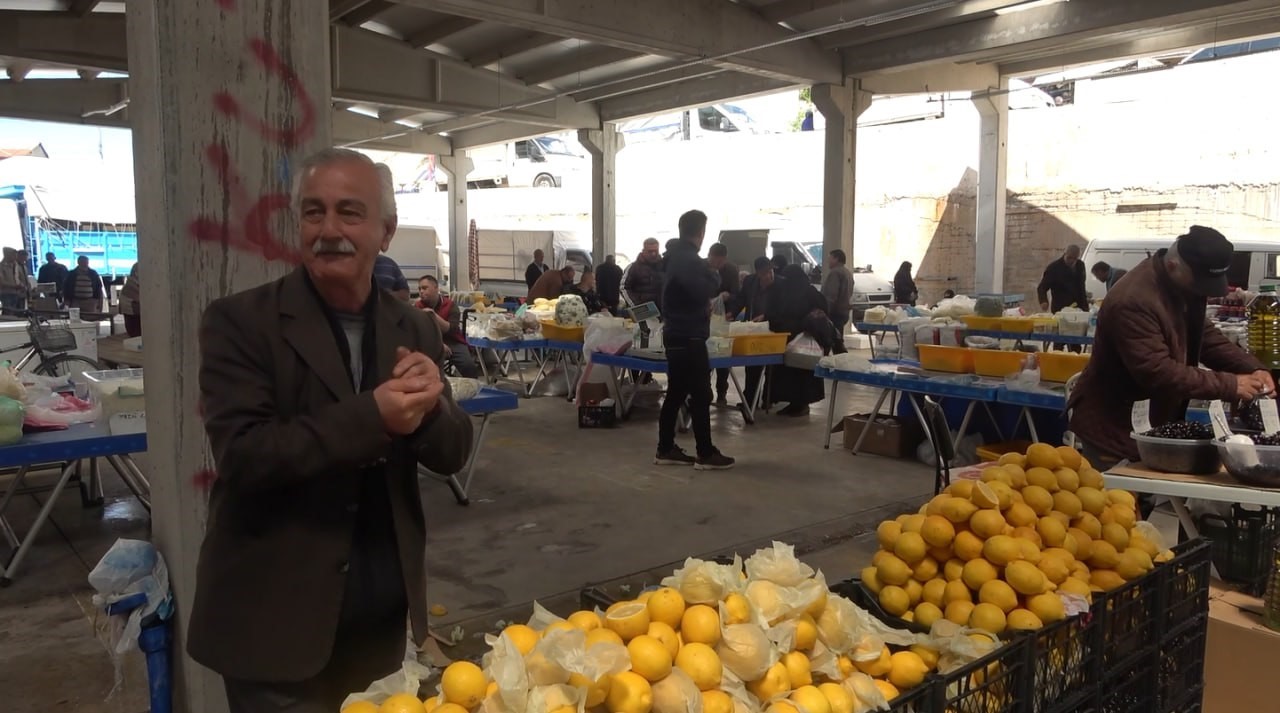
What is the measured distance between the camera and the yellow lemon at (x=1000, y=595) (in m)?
1.93

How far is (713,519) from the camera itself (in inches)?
216

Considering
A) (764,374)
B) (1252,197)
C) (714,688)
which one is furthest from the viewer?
(1252,197)

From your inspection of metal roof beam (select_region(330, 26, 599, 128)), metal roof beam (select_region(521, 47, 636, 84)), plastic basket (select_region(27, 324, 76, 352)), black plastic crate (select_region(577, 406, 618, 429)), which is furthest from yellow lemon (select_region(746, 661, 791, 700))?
metal roof beam (select_region(521, 47, 636, 84))

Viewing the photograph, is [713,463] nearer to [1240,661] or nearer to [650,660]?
[1240,661]

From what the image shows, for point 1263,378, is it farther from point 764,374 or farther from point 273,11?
point 764,374

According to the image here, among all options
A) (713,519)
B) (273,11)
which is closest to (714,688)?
(273,11)

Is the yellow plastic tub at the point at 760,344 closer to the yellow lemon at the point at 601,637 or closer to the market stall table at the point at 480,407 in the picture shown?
the market stall table at the point at 480,407

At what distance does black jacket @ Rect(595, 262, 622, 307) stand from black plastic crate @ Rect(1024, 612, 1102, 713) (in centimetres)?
995

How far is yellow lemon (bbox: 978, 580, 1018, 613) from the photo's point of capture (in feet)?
6.35

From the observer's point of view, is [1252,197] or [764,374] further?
[1252,197]

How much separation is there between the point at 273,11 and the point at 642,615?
1.88 metres

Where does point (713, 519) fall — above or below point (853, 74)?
below

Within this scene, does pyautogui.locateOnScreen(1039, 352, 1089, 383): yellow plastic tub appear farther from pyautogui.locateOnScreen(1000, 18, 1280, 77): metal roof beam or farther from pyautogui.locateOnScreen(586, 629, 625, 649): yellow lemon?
pyautogui.locateOnScreen(1000, 18, 1280, 77): metal roof beam

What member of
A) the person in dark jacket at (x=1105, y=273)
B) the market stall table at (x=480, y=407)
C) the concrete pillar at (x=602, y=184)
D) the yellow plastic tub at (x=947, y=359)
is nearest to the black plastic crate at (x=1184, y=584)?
the market stall table at (x=480, y=407)
